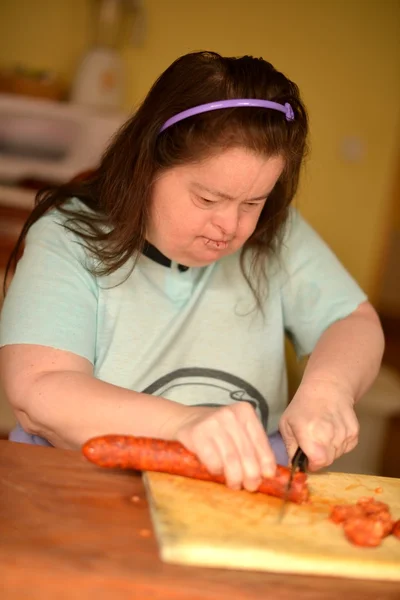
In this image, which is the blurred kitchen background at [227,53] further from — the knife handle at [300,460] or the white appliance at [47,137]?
the knife handle at [300,460]

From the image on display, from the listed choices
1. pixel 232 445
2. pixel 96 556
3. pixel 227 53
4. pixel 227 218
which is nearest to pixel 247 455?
pixel 232 445

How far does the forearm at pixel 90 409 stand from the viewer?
37.9 inches

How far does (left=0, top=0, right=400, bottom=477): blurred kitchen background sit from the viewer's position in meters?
3.00

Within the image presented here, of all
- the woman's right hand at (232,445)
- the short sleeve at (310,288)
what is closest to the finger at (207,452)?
the woman's right hand at (232,445)

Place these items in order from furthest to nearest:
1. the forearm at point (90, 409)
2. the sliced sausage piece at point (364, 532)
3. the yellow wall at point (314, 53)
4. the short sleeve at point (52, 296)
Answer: the yellow wall at point (314, 53) < the short sleeve at point (52, 296) < the forearm at point (90, 409) < the sliced sausage piece at point (364, 532)

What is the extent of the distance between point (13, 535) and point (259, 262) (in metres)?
0.76

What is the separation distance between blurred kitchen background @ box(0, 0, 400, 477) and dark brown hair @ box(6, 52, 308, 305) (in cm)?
156

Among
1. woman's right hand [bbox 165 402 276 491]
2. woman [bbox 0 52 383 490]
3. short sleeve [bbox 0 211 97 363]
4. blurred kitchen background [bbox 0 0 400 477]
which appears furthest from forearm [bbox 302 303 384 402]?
blurred kitchen background [bbox 0 0 400 477]

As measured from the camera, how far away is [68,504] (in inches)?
31.9

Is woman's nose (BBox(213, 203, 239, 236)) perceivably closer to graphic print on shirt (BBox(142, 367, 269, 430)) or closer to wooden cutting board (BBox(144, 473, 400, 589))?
graphic print on shirt (BBox(142, 367, 269, 430))

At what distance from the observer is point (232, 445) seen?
0.89 metres

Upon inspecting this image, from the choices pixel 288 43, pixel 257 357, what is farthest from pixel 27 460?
pixel 288 43

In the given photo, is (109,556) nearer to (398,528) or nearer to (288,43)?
(398,528)

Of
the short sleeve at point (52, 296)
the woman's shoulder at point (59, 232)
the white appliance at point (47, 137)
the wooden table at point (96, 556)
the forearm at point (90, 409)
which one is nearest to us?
the wooden table at point (96, 556)
